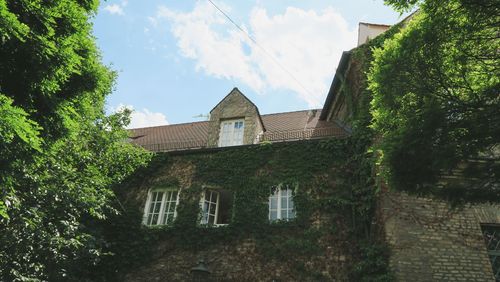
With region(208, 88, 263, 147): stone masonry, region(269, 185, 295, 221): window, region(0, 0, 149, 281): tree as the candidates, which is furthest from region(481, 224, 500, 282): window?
region(0, 0, 149, 281): tree

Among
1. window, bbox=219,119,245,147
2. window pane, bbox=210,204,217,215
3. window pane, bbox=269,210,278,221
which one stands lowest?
window pane, bbox=269,210,278,221

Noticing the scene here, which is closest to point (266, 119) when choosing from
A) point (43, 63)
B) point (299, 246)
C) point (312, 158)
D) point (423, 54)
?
point (312, 158)

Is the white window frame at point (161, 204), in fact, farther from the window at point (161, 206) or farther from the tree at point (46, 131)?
the tree at point (46, 131)

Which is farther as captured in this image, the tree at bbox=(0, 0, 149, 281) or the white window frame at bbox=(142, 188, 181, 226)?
the white window frame at bbox=(142, 188, 181, 226)

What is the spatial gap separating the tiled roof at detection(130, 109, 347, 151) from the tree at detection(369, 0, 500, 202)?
585 centimetres

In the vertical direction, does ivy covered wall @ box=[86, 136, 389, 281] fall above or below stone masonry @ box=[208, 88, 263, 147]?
below

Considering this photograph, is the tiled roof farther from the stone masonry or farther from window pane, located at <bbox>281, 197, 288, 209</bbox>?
window pane, located at <bbox>281, 197, 288, 209</bbox>

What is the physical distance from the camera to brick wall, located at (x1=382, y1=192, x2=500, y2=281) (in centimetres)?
796

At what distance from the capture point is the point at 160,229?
1105 centimetres

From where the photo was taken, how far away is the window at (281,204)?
10.5 metres

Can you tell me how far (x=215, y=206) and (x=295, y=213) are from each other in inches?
112

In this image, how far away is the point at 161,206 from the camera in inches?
468

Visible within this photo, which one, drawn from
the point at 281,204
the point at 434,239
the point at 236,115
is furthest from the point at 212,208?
the point at 434,239

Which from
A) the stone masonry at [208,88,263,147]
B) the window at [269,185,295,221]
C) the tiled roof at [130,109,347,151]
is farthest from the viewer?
the stone masonry at [208,88,263,147]
